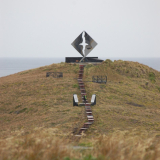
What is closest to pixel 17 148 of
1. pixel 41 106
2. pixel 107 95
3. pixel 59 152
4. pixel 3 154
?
pixel 3 154

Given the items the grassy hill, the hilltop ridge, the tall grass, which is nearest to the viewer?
the tall grass

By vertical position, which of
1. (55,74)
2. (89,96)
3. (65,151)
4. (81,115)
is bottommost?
(81,115)

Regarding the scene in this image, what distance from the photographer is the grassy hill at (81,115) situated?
25.3 feet

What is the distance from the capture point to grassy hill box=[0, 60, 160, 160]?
25.3 ft

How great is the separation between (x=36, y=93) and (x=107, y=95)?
783 cm

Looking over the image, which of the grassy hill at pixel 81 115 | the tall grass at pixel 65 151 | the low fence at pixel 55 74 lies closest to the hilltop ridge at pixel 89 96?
the grassy hill at pixel 81 115

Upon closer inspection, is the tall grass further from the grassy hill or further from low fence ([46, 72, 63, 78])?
low fence ([46, 72, 63, 78])

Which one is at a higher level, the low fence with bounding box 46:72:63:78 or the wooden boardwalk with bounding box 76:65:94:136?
the low fence with bounding box 46:72:63:78

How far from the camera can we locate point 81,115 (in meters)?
19.1

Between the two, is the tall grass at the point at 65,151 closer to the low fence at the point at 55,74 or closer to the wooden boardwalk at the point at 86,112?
the wooden boardwalk at the point at 86,112

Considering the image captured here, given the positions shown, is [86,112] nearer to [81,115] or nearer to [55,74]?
[81,115]

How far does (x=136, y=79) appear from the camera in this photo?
35.8m

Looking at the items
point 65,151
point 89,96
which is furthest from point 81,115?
point 65,151
